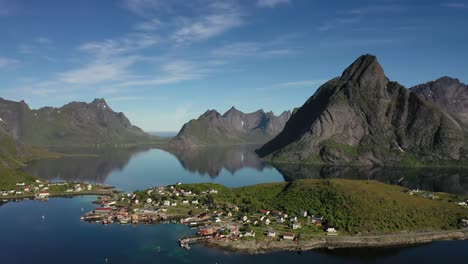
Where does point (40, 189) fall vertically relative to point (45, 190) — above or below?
above

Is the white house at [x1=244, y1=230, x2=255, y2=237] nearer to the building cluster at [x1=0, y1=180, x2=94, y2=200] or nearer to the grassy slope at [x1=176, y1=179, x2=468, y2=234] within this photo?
the grassy slope at [x1=176, y1=179, x2=468, y2=234]

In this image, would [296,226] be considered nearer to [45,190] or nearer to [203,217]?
[203,217]

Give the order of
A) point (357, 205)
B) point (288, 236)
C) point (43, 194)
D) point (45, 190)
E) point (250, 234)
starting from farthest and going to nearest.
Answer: point (45, 190) → point (43, 194) → point (357, 205) → point (250, 234) → point (288, 236)

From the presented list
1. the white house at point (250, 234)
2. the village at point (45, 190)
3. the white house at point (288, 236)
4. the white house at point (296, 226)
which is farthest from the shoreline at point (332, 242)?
the village at point (45, 190)

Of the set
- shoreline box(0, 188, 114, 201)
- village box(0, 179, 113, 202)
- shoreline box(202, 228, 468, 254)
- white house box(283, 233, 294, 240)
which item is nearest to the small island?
shoreline box(202, 228, 468, 254)

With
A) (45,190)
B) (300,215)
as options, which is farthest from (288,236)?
(45,190)

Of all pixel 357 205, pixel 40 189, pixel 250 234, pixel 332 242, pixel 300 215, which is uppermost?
pixel 40 189
